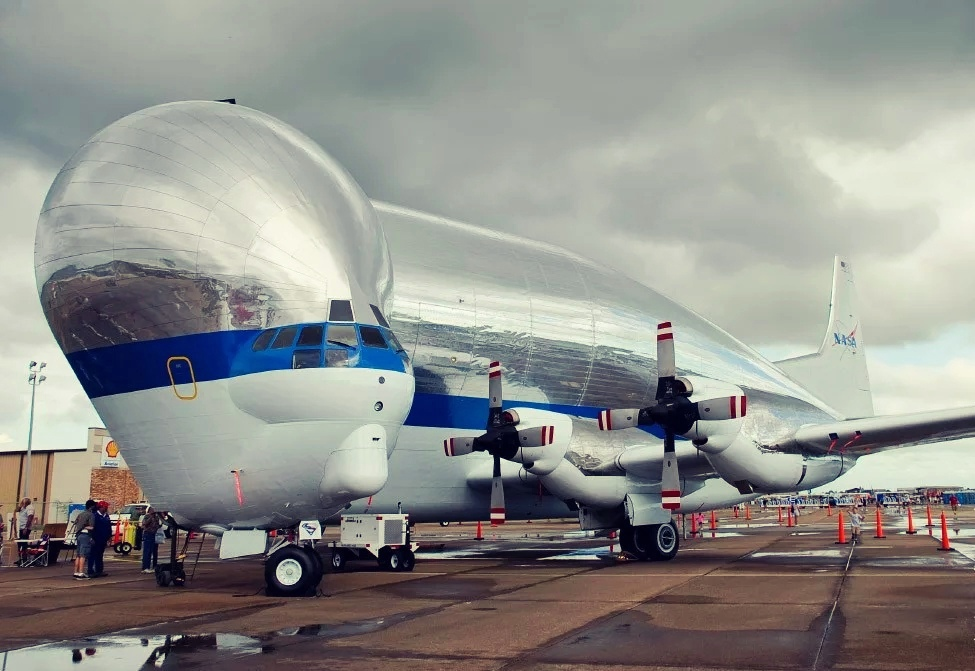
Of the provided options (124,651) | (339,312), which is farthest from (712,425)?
(124,651)

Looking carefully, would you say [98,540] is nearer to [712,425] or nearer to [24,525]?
[24,525]

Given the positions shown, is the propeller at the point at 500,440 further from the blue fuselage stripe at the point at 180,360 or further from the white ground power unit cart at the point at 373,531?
the blue fuselage stripe at the point at 180,360

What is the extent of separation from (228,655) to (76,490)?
50452 mm

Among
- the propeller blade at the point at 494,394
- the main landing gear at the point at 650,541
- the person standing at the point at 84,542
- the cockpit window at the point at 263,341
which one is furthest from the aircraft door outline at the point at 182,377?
the main landing gear at the point at 650,541

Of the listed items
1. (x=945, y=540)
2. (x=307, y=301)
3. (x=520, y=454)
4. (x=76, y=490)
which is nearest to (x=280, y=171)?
(x=307, y=301)

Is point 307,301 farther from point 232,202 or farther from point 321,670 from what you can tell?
point 321,670

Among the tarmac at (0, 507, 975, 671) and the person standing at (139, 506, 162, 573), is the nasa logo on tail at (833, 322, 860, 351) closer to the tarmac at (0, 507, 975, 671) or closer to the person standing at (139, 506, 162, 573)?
the tarmac at (0, 507, 975, 671)

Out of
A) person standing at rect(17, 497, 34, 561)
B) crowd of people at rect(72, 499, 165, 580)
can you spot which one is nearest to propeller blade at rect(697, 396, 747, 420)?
crowd of people at rect(72, 499, 165, 580)

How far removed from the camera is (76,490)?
52938mm

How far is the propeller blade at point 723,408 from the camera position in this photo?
16344mm

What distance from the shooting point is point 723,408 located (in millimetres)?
16625

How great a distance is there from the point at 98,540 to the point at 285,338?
955 centimetres

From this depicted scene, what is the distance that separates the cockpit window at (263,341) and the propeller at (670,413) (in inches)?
303

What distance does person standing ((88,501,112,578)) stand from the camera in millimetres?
18750
